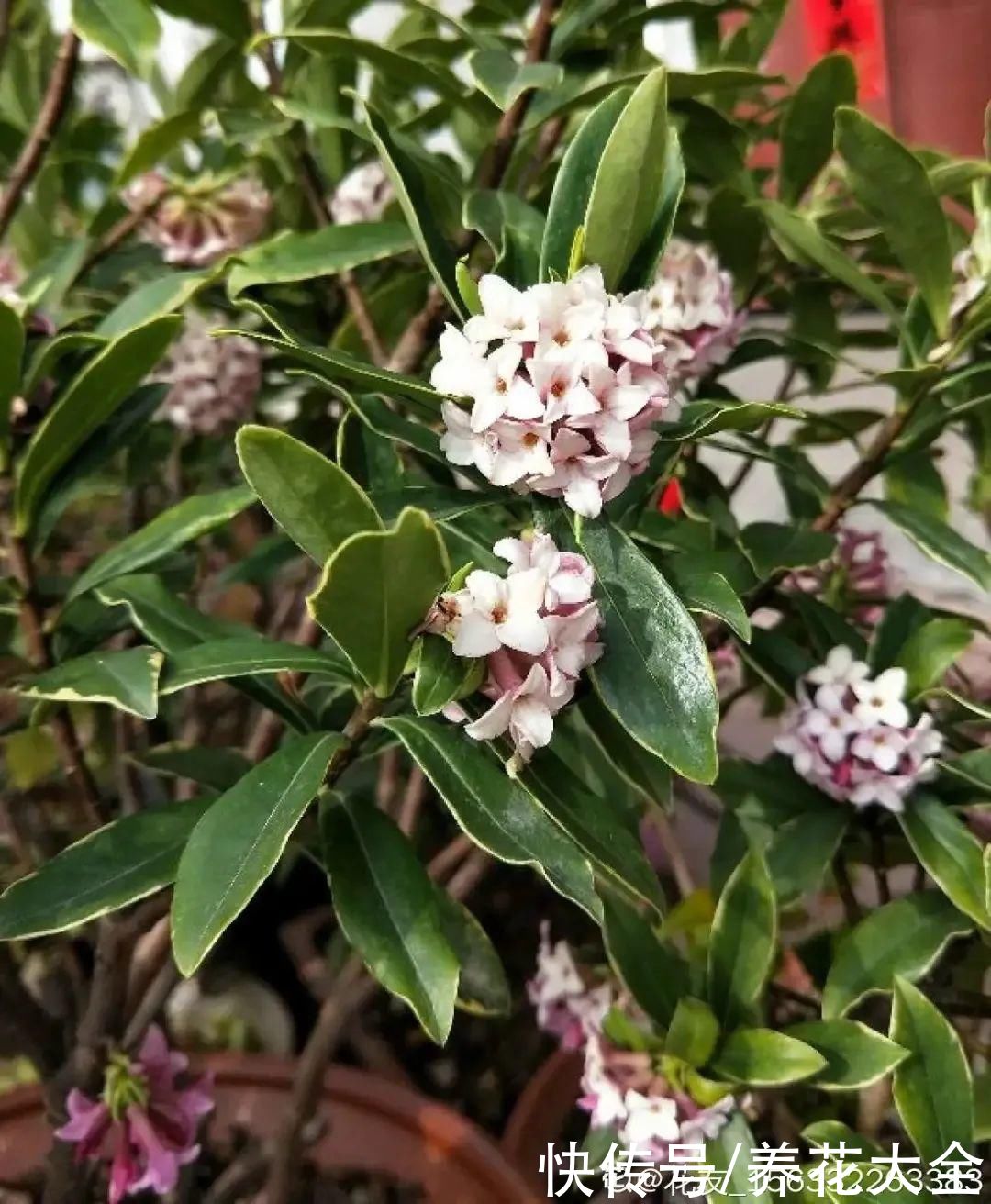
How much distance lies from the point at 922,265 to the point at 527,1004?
34.3 inches

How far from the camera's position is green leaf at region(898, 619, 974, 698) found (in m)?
0.65

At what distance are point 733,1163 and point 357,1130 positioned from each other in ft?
1.34

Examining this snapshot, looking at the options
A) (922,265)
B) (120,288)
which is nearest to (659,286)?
(922,265)

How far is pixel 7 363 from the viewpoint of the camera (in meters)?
0.52

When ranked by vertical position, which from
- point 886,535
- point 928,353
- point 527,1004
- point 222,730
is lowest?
point 527,1004

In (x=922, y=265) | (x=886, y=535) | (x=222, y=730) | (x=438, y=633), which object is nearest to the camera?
(x=438, y=633)

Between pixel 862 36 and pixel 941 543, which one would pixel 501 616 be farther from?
pixel 862 36

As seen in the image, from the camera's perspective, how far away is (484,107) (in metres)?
0.71

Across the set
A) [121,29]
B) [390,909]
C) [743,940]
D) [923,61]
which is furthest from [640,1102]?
[923,61]

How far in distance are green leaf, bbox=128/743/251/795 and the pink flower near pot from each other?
202 millimetres

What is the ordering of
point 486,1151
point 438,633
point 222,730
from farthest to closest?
point 222,730, point 486,1151, point 438,633

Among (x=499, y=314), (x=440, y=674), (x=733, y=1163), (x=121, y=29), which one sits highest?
(x=121, y=29)

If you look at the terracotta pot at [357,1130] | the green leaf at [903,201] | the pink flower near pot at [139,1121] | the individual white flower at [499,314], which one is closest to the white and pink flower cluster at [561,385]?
the individual white flower at [499,314]

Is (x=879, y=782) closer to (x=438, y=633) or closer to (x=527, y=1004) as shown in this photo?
(x=438, y=633)
